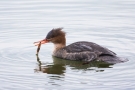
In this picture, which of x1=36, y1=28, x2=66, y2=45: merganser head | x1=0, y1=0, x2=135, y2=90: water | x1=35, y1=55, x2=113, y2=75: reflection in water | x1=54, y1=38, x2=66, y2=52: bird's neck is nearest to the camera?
x1=0, y1=0, x2=135, y2=90: water

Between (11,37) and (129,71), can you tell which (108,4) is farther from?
(129,71)

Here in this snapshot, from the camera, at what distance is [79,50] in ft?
→ 48.8

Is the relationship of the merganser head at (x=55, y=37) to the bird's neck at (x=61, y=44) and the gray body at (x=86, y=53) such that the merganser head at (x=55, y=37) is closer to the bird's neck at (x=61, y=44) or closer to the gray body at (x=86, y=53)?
the bird's neck at (x=61, y=44)

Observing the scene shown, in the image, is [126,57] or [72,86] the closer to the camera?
[72,86]

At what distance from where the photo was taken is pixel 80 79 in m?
12.8

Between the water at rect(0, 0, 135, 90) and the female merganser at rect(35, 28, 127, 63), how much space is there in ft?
0.66

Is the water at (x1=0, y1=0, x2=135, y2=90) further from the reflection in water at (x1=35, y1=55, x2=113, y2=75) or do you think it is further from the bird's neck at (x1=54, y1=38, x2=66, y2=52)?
the bird's neck at (x1=54, y1=38, x2=66, y2=52)

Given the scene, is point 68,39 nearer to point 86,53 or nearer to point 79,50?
A: point 79,50

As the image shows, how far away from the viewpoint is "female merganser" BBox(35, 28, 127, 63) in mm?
14438

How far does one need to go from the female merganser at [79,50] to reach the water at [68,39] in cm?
20

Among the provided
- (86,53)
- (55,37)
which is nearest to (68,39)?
(55,37)

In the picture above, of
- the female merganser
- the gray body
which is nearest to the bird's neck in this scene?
the female merganser

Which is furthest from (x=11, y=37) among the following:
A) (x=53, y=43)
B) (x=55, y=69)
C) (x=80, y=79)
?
(x=80, y=79)

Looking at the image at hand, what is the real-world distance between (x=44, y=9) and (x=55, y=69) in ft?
19.7
